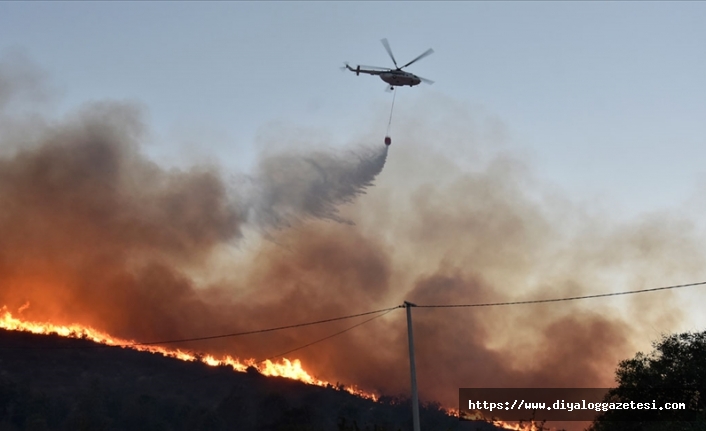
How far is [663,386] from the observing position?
67.6m

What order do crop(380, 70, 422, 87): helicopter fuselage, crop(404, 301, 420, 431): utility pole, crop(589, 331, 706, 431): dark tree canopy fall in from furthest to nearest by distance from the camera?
crop(380, 70, 422, 87): helicopter fuselage
crop(589, 331, 706, 431): dark tree canopy
crop(404, 301, 420, 431): utility pole

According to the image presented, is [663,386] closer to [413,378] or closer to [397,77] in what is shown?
[413,378]

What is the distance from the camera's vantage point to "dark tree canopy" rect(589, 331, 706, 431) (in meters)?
65.6

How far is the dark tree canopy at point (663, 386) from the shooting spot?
6556 cm

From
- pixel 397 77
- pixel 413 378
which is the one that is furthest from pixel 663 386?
pixel 397 77

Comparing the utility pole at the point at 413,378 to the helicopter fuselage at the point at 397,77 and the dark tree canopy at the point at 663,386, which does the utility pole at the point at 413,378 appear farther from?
the helicopter fuselage at the point at 397,77

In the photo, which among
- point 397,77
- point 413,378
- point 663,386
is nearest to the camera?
point 413,378

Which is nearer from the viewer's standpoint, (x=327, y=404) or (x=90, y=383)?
(x=90, y=383)

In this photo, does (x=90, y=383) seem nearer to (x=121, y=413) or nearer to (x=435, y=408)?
(x=121, y=413)

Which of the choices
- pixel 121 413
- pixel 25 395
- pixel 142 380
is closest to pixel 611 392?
pixel 121 413

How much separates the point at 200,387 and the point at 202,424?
32.6 m

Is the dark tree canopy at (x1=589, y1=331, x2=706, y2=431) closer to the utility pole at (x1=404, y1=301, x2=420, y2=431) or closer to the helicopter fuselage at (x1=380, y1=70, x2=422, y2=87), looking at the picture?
the utility pole at (x1=404, y1=301, x2=420, y2=431)

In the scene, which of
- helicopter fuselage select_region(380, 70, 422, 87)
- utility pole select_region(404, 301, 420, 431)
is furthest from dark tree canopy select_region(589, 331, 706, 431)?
helicopter fuselage select_region(380, 70, 422, 87)

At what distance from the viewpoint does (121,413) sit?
5197 inches
